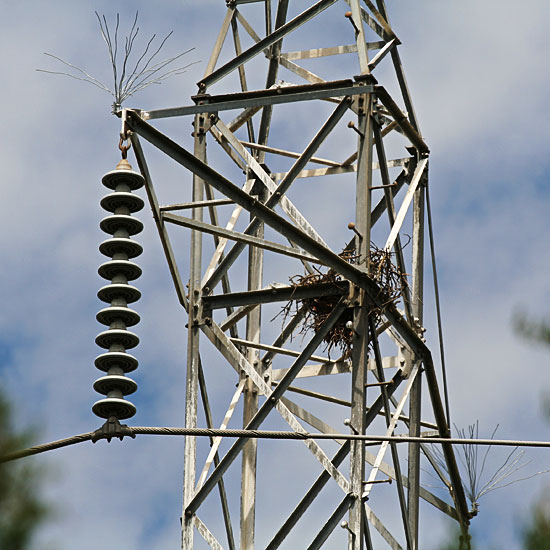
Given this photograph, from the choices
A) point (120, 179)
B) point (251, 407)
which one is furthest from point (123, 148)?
point (251, 407)

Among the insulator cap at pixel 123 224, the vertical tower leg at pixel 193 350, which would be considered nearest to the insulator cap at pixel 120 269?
the insulator cap at pixel 123 224

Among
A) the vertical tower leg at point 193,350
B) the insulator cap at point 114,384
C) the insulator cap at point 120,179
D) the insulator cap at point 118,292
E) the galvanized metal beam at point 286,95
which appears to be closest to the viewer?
the insulator cap at point 114,384

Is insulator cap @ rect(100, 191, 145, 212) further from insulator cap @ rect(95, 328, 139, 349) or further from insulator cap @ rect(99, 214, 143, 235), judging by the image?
insulator cap @ rect(95, 328, 139, 349)

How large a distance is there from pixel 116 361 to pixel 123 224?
1.12 metres

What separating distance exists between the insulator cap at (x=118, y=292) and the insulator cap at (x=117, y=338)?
278 mm

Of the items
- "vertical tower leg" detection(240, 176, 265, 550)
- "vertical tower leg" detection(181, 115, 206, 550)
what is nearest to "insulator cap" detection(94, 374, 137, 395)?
"vertical tower leg" detection(181, 115, 206, 550)

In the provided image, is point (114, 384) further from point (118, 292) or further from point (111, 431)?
point (118, 292)

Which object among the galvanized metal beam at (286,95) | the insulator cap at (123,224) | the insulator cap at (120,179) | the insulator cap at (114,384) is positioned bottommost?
the insulator cap at (114,384)

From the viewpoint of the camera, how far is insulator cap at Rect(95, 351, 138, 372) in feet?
39.5

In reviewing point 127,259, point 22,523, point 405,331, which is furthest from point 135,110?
point 22,523

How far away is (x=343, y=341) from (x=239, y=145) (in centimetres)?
272

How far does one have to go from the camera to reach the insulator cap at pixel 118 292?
12.2 metres

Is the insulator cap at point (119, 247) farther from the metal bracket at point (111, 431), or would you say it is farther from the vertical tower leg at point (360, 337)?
the vertical tower leg at point (360, 337)

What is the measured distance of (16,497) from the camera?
6.99 metres
